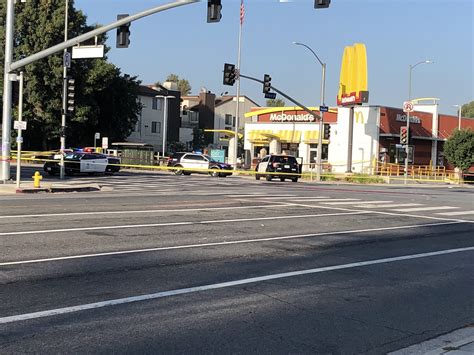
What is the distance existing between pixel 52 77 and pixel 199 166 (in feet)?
70.5

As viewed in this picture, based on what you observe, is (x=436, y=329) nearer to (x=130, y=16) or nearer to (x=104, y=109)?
(x=130, y=16)

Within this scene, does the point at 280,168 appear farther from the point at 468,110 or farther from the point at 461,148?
the point at 468,110

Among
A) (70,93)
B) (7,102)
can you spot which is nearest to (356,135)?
(70,93)

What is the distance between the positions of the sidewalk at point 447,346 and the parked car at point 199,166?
Result: 36.4 meters

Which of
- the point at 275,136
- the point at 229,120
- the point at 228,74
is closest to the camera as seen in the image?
the point at 228,74

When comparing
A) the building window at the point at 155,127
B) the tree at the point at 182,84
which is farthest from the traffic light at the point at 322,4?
the tree at the point at 182,84

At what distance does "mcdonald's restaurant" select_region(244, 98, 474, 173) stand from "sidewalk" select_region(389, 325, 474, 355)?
148 ft

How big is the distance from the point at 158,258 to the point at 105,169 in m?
29.5

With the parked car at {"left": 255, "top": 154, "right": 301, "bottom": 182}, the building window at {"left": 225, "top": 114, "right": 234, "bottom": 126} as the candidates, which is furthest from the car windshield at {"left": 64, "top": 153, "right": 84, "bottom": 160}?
the building window at {"left": 225, "top": 114, "right": 234, "bottom": 126}

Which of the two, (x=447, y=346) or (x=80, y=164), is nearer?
(x=447, y=346)

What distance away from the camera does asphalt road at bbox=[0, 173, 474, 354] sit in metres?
5.54

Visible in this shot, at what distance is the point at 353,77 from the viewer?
47062 mm

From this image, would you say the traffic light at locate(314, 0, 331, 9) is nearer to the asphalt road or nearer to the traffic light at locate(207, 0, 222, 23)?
the traffic light at locate(207, 0, 222, 23)

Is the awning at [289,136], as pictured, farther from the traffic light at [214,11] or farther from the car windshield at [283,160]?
the traffic light at [214,11]
